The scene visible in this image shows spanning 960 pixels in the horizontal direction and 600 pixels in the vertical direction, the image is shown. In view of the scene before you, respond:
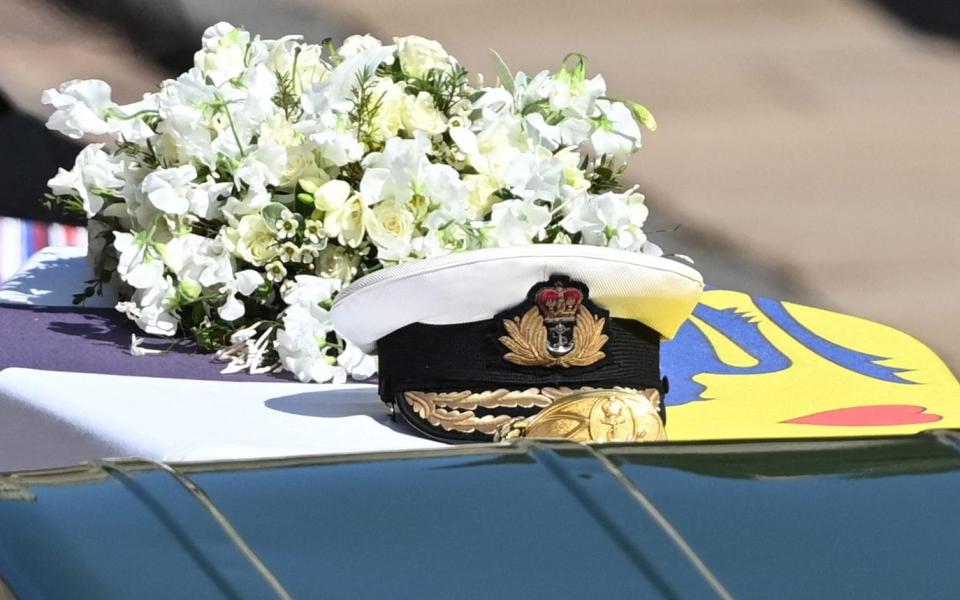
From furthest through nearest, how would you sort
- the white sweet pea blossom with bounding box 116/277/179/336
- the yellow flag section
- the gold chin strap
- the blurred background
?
the blurred background → the white sweet pea blossom with bounding box 116/277/179/336 → the yellow flag section → the gold chin strap

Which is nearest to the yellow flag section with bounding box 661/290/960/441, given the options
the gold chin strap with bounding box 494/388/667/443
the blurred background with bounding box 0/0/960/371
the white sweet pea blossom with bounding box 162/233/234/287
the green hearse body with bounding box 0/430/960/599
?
the gold chin strap with bounding box 494/388/667/443

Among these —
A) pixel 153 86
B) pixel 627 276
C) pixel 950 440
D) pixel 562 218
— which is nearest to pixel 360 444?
pixel 627 276

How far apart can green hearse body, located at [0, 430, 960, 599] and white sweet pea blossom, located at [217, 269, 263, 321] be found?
1145mm

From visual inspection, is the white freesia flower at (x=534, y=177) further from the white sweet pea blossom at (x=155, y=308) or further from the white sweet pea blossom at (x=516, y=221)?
the white sweet pea blossom at (x=155, y=308)

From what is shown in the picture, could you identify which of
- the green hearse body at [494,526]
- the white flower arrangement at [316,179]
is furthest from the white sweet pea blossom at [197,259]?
the green hearse body at [494,526]

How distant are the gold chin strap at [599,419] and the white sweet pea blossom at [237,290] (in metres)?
0.54

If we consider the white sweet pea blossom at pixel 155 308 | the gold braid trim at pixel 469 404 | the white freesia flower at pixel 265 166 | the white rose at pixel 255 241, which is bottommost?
the gold braid trim at pixel 469 404

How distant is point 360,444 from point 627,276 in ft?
1.12

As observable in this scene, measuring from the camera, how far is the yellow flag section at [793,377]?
1.70m

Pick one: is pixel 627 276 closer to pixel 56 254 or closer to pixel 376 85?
pixel 376 85

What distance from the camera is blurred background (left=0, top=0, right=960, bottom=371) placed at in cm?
365

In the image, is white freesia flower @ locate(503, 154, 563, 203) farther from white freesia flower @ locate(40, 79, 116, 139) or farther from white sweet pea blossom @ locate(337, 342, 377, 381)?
white freesia flower @ locate(40, 79, 116, 139)

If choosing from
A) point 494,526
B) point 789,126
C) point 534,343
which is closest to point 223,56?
point 534,343

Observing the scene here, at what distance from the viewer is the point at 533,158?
1828 millimetres
